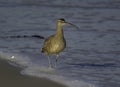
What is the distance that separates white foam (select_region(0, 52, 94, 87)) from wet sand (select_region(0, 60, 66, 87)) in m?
→ 0.20

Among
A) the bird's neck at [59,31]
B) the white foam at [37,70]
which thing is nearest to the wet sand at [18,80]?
the white foam at [37,70]

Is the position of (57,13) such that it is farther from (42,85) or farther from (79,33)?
(42,85)

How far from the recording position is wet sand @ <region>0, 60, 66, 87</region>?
35.5 ft

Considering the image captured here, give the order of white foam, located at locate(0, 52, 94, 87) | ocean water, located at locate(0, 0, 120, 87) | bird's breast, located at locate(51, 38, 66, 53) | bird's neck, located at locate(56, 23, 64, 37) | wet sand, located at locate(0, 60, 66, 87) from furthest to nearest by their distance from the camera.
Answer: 1. bird's neck, located at locate(56, 23, 64, 37)
2. bird's breast, located at locate(51, 38, 66, 53)
3. ocean water, located at locate(0, 0, 120, 87)
4. white foam, located at locate(0, 52, 94, 87)
5. wet sand, located at locate(0, 60, 66, 87)

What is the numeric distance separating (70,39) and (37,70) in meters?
3.57

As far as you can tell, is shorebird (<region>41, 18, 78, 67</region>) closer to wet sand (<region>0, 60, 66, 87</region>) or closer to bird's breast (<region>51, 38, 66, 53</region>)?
bird's breast (<region>51, 38, 66, 53</region>)

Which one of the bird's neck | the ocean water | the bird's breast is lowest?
the ocean water

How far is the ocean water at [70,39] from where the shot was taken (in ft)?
39.2

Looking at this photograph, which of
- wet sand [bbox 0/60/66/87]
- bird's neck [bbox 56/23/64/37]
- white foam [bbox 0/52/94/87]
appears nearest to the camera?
wet sand [bbox 0/60/66/87]

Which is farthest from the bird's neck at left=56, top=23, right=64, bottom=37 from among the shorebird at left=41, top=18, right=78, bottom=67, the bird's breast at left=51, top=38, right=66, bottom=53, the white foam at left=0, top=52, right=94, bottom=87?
the white foam at left=0, top=52, right=94, bottom=87

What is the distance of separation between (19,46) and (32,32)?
198cm

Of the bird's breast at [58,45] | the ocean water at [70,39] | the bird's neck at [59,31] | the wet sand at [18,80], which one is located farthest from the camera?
the bird's neck at [59,31]

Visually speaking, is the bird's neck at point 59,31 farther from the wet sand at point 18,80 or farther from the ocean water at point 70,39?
the wet sand at point 18,80

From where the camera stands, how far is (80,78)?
449 inches
